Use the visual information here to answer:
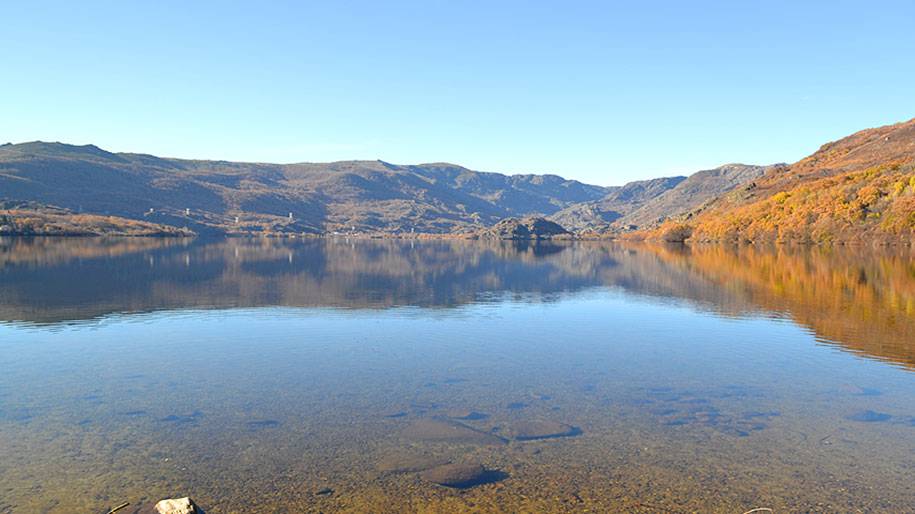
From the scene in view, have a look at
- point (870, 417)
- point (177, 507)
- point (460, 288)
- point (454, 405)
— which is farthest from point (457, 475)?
point (460, 288)

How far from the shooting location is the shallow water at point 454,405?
15.3m

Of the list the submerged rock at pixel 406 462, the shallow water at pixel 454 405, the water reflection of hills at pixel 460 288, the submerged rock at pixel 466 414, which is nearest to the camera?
the shallow water at pixel 454 405

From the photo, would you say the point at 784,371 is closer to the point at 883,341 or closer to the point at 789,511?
the point at 883,341

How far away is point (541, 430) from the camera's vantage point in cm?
1992

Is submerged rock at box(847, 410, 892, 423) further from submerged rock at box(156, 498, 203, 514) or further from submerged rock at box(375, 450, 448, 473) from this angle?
submerged rock at box(156, 498, 203, 514)

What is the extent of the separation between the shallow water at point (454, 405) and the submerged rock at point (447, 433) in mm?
123

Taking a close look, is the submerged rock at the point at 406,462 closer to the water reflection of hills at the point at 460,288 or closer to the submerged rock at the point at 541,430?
the submerged rock at the point at 541,430

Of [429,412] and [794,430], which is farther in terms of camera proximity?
[429,412]

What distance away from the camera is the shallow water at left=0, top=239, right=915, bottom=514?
15.3 meters

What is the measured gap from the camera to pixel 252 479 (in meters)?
15.8

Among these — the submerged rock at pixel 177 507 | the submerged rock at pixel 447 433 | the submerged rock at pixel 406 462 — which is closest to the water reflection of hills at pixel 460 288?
the submerged rock at pixel 447 433

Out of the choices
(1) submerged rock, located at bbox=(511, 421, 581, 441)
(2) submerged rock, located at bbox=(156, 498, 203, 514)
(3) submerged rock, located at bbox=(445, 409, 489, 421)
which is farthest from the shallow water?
(2) submerged rock, located at bbox=(156, 498, 203, 514)

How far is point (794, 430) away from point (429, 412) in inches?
495

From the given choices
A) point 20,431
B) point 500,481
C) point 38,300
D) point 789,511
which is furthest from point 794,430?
point 38,300
